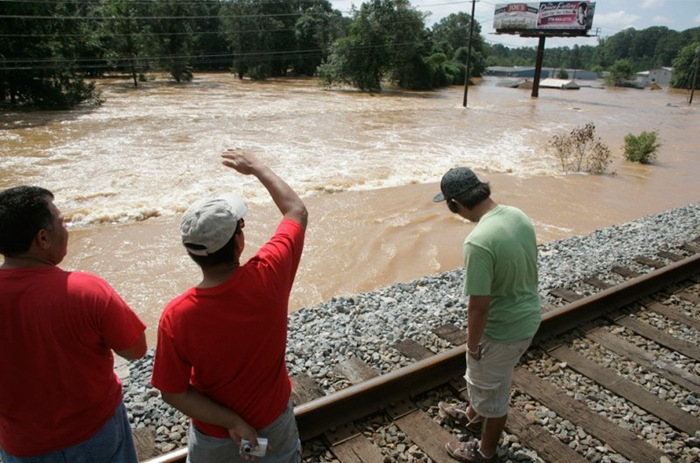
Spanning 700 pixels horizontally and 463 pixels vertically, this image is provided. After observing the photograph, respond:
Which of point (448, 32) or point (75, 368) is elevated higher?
point (448, 32)

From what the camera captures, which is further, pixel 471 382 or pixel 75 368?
pixel 471 382

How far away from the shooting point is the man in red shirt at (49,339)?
178cm

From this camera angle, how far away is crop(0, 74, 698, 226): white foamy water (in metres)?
12.3

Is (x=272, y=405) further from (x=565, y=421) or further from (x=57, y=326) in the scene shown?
(x=565, y=421)

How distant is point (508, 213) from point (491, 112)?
3265 cm

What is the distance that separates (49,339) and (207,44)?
69804 mm

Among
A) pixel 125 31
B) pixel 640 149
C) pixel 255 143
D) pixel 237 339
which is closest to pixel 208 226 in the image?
pixel 237 339

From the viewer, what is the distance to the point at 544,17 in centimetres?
4444

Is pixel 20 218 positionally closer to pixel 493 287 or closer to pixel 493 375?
pixel 493 287

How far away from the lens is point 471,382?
9.46 feet

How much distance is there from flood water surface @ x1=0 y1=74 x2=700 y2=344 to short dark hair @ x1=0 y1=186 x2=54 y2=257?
14.8ft

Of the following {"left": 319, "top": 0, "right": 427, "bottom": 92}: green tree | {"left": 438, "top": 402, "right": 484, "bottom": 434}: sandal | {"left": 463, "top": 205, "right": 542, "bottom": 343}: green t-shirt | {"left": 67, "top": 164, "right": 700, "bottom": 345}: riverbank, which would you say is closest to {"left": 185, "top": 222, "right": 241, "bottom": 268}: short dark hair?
{"left": 463, "top": 205, "right": 542, "bottom": 343}: green t-shirt

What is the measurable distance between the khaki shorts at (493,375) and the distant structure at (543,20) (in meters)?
47.5

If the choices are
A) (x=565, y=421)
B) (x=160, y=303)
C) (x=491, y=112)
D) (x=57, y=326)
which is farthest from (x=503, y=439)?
(x=491, y=112)
